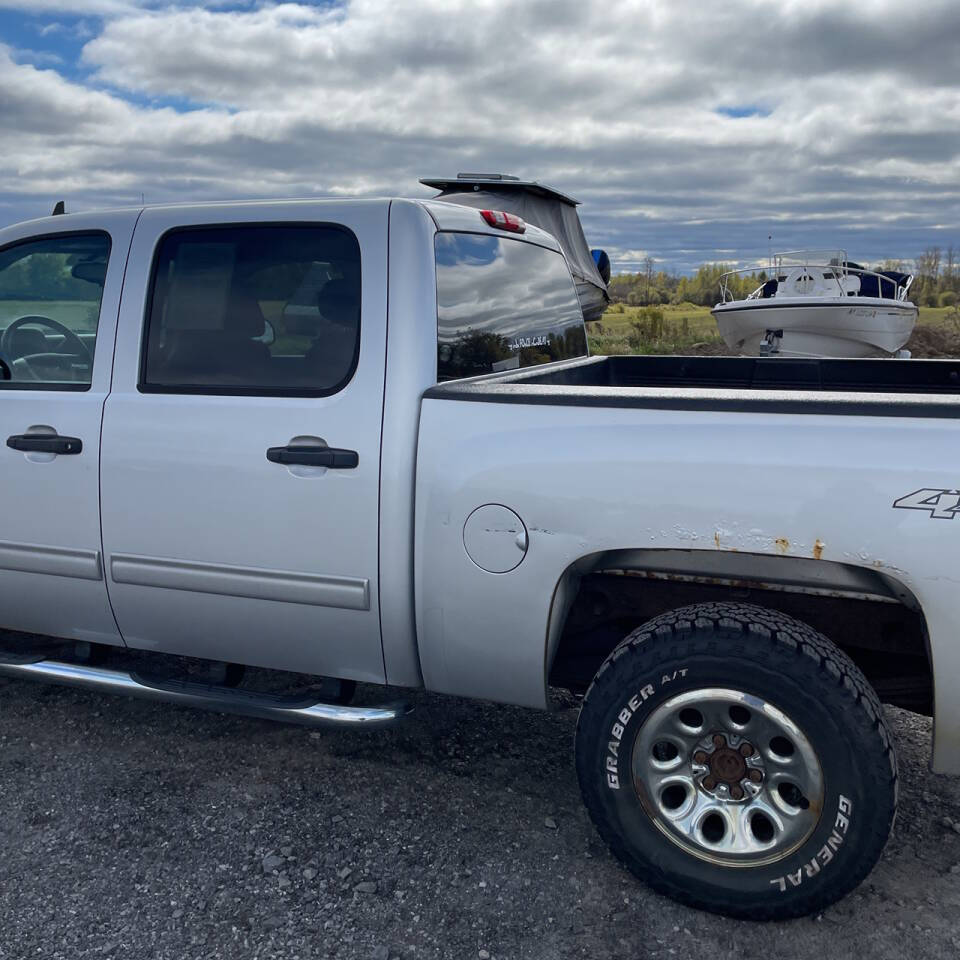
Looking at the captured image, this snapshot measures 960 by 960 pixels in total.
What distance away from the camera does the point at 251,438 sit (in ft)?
10.2

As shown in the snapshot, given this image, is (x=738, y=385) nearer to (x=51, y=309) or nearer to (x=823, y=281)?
(x=51, y=309)

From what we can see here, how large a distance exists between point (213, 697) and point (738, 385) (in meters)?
2.63

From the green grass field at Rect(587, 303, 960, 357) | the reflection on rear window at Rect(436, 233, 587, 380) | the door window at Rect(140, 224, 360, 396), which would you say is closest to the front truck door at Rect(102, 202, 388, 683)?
the door window at Rect(140, 224, 360, 396)

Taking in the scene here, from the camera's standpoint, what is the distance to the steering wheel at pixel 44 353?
11.7 ft

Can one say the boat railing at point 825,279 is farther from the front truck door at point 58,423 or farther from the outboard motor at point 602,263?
the front truck door at point 58,423

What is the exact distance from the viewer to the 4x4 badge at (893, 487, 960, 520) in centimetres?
239

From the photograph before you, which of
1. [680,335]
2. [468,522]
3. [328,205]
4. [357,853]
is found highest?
[328,205]

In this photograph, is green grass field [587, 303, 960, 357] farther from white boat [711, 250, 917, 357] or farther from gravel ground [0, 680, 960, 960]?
gravel ground [0, 680, 960, 960]

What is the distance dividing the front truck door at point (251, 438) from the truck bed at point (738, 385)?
0.40m

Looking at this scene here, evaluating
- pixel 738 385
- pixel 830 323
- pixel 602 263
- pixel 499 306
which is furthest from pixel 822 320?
pixel 499 306

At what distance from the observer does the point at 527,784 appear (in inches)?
139

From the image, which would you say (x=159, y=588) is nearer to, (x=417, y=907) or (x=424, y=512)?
(x=424, y=512)

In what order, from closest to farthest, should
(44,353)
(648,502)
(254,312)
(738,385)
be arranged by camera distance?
(648,502) → (254,312) → (44,353) → (738,385)

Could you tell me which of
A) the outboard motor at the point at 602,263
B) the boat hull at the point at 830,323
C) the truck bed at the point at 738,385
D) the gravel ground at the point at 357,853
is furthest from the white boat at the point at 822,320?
the gravel ground at the point at 357,853
